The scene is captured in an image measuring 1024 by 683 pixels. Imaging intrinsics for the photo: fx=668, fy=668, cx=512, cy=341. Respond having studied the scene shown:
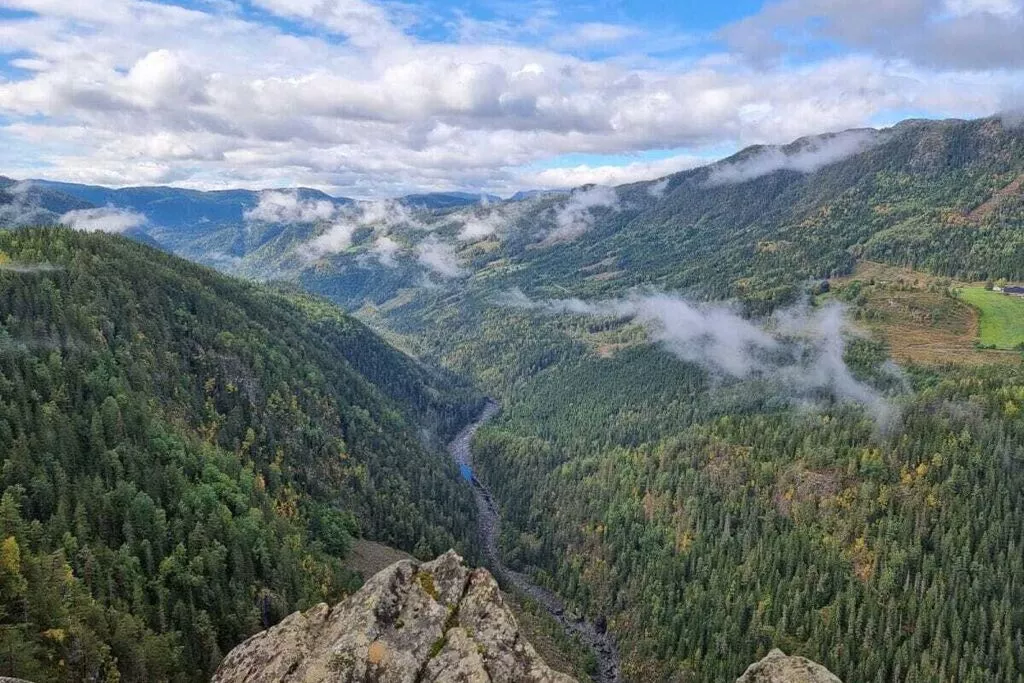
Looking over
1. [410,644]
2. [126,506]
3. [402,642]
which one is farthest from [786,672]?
[126,506]

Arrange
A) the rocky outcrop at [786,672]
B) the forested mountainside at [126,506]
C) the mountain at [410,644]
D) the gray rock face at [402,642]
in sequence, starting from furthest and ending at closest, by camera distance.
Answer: the forested mountainside at [126,506], the gray rock face at [402,642], the mountain at [410,644], the rocky outcrop at [786,672]

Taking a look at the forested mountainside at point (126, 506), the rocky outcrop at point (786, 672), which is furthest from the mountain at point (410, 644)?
the forested mountainside at point (126, 506)

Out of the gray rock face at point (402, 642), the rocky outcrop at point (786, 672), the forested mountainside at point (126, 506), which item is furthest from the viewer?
the forested mountainside at point (126, 506)

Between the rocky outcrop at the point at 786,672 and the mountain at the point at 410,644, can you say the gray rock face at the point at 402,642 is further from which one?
the rocky outcrop at the point at 786,672

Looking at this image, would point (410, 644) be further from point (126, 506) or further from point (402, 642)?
point (126, 506)

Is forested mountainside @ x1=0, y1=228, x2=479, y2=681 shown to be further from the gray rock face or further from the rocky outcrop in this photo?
the rocky outcrop

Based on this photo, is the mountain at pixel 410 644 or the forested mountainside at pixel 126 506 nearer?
the mountain at pixel 410 644

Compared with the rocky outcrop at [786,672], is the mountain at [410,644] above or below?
below

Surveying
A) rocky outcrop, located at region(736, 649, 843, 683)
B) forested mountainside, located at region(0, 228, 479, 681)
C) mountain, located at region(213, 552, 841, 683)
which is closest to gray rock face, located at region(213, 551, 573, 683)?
mountain, located at region(213, 552, 841, 683)
